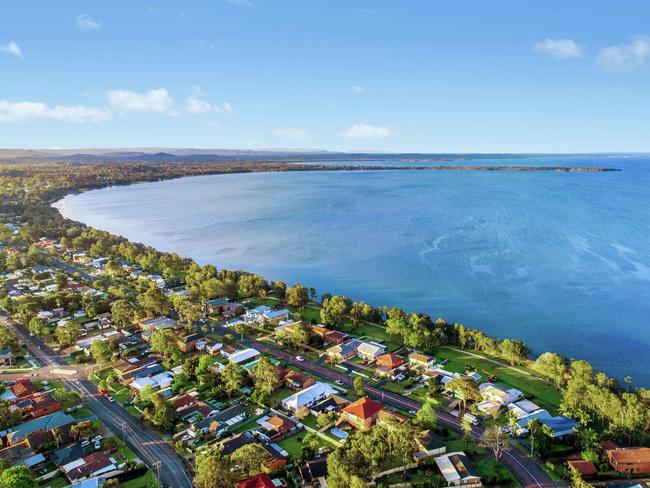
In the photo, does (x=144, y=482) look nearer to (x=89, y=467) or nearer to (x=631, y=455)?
(x=89, y=467)

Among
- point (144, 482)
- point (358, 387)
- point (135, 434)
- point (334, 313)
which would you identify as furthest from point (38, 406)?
point (334, 313)

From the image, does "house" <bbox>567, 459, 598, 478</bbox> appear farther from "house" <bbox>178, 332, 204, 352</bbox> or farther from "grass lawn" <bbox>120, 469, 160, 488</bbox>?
"house" <bbox>178, 332, 204, 352</bbox>

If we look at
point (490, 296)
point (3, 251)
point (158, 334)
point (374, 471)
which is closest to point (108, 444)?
point (158, 334)

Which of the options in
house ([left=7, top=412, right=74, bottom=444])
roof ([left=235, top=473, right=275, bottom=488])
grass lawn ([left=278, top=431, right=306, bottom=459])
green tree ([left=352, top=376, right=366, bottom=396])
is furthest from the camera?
green tree ([left=352, top=376, right=366, bottom=396])

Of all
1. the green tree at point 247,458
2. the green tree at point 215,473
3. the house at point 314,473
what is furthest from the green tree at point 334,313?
the green tree at point 215,473

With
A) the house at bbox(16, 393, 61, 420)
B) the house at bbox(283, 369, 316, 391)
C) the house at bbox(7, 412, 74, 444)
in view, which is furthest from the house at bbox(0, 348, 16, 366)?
the house at bbox(283, 369, 316, 391)
